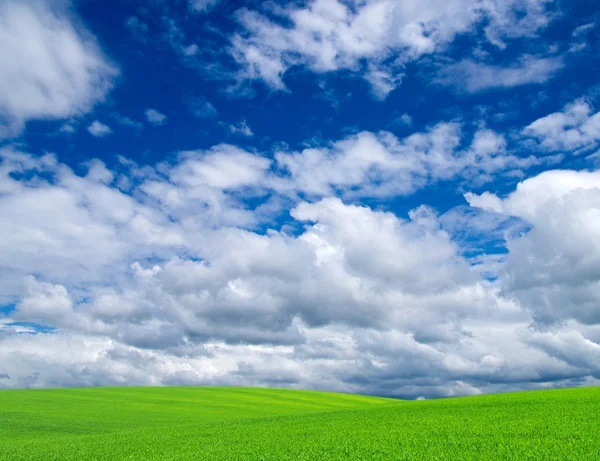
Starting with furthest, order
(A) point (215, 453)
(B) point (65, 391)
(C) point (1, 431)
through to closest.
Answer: (B) point (65, 391), (C) point (1, 431), (A) point (215, 453)

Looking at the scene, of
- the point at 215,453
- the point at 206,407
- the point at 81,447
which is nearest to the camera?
the point at 215,453

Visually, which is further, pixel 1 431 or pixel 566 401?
pixel 1 431

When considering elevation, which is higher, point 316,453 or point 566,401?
point 566,401

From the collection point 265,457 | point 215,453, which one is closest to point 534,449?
point 265,457

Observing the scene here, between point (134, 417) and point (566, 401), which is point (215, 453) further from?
point (134, 417)

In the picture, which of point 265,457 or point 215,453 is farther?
point 215,453

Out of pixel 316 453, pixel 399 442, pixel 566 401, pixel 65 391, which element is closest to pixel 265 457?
pixel 316 453

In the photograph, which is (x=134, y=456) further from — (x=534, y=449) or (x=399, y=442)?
(x=534, y=449)

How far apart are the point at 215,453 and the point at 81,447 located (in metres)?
8.71

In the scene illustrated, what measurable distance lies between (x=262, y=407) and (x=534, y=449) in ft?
164

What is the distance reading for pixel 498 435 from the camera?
15945 millimetres

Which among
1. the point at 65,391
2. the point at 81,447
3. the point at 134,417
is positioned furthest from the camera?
the point at 65,391

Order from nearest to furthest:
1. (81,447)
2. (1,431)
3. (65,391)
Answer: (81,447)
(1,431)
(65,391)

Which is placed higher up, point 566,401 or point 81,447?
point 566,401
